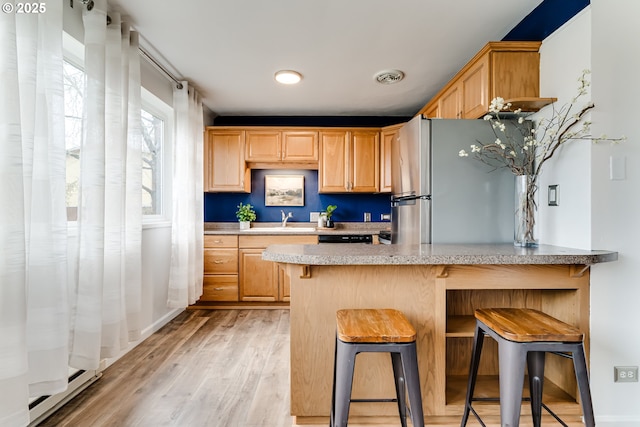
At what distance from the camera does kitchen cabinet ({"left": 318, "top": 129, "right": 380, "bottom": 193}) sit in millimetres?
4020

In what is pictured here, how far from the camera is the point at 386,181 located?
13.1 ft

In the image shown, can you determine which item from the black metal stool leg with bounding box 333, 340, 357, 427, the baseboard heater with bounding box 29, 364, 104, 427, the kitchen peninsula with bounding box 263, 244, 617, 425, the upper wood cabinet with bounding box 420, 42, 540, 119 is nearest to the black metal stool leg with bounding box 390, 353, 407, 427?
the kitchen peninsula with bounding box 263, 244, 617, 425

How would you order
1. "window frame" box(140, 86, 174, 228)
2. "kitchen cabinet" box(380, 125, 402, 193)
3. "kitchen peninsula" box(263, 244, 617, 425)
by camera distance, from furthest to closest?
"kitchen cabinet" box(380, 125, 402, 193)
"window frame" box(140, 86, 174, 228)
"kitchen peninsula" box(263, 244, 617, 425)

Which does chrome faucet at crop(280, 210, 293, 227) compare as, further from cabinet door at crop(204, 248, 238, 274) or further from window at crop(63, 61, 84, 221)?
window at crop(63, 61, 84, 221)

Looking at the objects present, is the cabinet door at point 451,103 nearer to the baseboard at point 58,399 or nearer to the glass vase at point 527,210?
the glass vase at point 527,210

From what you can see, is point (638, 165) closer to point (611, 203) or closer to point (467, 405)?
point (611, 203)

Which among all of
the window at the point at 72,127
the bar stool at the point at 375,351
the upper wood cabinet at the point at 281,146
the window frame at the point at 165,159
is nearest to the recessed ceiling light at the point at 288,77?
the upper wood cabinet at the point at 281,146

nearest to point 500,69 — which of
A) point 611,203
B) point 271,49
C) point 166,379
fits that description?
point 611,203

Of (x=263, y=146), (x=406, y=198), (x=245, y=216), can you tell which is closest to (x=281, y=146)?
(x=263, y=146)

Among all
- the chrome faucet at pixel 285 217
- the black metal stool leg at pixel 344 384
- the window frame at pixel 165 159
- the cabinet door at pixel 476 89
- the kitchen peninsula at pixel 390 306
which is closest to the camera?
the black metal stool leg at pixel 344 384

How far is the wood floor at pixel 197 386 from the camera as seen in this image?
1694 millimetres

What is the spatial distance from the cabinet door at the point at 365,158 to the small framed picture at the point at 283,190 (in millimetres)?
745

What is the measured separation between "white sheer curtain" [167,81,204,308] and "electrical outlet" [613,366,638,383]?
3.13 m

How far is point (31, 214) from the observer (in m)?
1.41
